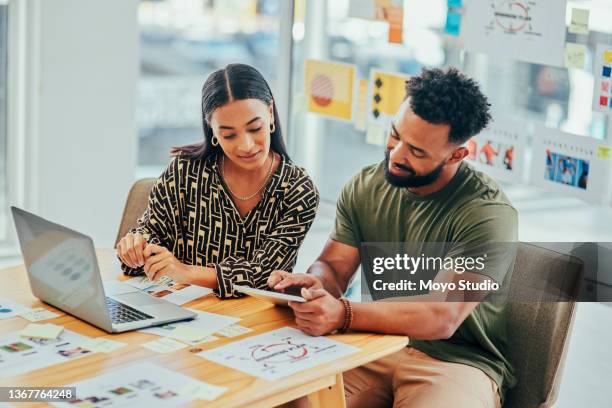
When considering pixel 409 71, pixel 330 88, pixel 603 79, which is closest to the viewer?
pixel 603 79

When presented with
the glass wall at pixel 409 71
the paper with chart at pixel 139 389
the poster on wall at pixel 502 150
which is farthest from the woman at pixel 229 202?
the glass wall at pixel 409 71

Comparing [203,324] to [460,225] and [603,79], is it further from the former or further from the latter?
[603,79]

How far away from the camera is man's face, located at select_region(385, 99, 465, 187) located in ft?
7.95

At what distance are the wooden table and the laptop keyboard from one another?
0.06 metres

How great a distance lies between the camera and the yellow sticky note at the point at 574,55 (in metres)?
2.72

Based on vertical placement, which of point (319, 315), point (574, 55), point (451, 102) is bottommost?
point (319, 315)

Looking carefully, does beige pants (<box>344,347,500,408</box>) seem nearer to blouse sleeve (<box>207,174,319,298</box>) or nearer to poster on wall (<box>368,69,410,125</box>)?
blouse sleeve (<box>207,174,319,298</box>)

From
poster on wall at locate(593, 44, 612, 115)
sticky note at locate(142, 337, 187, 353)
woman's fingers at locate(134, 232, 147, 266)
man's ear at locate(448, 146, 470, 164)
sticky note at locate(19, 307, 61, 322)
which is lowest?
sticky note at locate(142, 337, 187, 353)

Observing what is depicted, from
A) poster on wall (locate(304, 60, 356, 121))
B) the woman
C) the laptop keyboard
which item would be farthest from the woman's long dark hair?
poster on wall (locate(304, 60, 356, 121))

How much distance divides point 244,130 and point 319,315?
0.61 meters

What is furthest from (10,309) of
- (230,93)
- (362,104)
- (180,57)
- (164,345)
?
(180,57)

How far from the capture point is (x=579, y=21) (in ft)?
8.95

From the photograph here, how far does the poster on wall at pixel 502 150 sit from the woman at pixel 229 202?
2.28 feet

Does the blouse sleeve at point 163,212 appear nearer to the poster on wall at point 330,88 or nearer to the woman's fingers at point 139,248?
the woman's fingers at point 139,248
